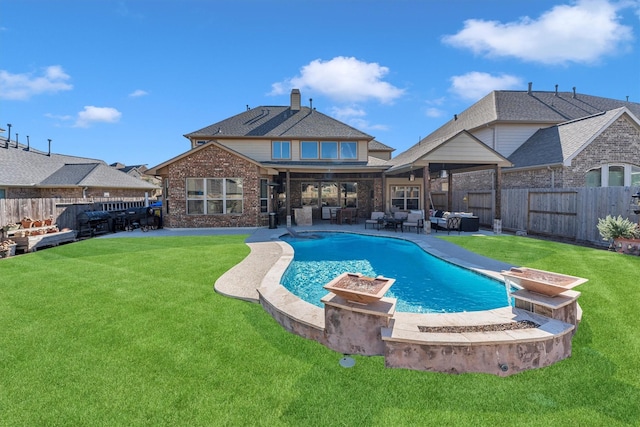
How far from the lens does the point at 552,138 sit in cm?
1736

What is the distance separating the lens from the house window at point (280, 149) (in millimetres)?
19344

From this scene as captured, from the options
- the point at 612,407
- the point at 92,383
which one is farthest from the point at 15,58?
the point at 612,407

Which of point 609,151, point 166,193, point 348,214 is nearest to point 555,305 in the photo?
point 348,214

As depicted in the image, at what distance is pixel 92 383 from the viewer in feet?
10.3

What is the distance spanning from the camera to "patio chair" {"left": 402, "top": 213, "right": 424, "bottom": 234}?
14.4 meters

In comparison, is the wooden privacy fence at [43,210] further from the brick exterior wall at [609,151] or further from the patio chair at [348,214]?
the brick exterior wall at [609,151]

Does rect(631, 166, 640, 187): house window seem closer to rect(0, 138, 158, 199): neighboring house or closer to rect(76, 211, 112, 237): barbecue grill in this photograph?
rect(76, 211, 112, 237): barbecue grill

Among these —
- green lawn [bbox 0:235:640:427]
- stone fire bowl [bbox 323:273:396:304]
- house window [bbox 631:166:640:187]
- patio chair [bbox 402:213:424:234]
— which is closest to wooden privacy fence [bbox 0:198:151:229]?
green lawn [bbox 0:235:640:427]

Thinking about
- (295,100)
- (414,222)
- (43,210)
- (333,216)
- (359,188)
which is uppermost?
(295,100)

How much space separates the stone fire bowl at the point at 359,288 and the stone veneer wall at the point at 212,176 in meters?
13.1

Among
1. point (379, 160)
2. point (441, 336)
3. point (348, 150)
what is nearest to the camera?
point (441, 336)

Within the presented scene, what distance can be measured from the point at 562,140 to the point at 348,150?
1183 centimetres

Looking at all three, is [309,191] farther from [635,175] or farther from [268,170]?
[635,175]

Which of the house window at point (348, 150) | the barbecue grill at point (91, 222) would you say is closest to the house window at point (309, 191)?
the house window at point (348, 150)
